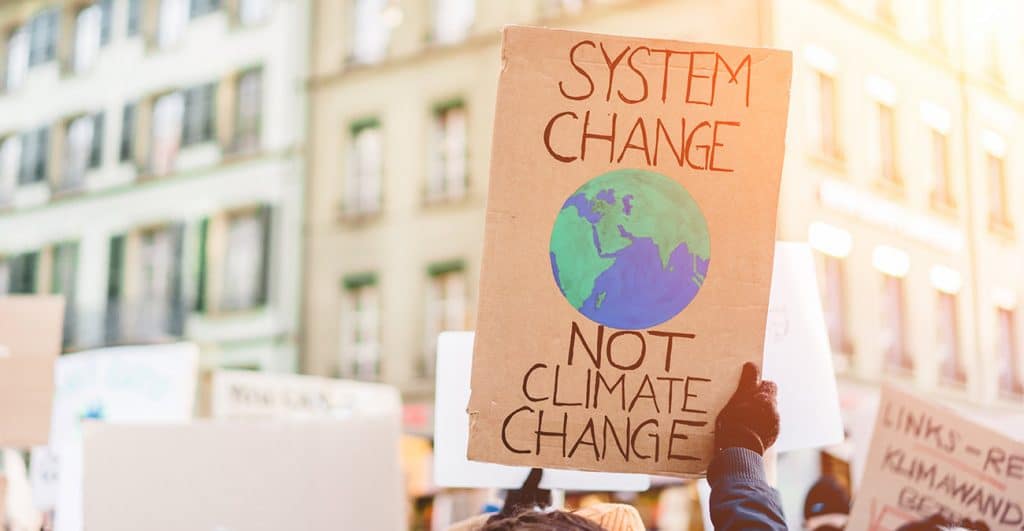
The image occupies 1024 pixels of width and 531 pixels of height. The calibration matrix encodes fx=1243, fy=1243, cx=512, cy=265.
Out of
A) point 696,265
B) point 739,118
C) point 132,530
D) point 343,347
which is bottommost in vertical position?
point 132,530

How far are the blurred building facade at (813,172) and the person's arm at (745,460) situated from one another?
4097 mm

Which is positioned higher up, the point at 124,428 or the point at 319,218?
the point at 319,218

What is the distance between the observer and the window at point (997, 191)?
235 inches

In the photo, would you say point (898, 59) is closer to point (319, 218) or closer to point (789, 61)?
point (789, 61)

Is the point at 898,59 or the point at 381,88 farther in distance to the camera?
the point at 381,88

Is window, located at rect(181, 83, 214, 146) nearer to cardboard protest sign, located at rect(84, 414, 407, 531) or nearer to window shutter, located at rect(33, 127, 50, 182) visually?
window shutter, located at rect(33, 127, 50, 182)

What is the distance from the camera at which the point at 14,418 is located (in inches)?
157

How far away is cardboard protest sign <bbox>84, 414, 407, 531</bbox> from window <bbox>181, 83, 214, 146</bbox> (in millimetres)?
14836

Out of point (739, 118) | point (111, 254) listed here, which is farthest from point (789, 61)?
point (111, 254)

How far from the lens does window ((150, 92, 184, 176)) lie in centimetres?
1769

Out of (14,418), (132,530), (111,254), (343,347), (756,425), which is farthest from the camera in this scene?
(111,254)

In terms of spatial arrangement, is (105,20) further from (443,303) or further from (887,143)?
(887,143)

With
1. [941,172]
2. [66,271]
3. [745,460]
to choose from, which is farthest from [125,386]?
[66,271]

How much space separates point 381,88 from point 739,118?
14409mm
